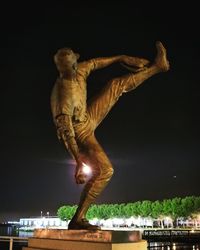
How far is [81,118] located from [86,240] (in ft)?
5.53

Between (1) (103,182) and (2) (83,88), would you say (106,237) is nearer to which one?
(1) (103,182)

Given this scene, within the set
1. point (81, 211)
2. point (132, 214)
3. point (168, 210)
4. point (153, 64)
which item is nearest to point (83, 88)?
point (153, 64)

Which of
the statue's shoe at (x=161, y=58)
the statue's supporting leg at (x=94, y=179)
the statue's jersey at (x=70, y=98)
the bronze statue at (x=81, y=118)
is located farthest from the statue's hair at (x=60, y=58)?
the statue's shoe at (x=161, y=58)

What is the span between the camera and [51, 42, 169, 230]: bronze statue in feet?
16.7

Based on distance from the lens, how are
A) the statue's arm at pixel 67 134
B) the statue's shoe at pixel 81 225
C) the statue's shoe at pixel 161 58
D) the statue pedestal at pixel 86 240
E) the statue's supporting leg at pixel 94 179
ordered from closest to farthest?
the statue pedestal at pixel 86 240 → the statue's shoe at pixel 81 225 → the statue's arm at pixel 67 134 → the statue's supporting leg at pixel 94 179 → the statue's shoe at pixel 161 58

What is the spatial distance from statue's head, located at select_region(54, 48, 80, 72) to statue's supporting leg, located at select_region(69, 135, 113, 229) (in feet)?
3.76

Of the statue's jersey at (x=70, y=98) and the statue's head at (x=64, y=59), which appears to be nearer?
the statue's jersey at (x=70, y=98)

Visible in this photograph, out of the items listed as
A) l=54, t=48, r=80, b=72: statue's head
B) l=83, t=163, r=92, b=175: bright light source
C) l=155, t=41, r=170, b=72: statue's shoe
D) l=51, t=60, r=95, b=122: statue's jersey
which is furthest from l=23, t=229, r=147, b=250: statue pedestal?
l=155, t=41, r=170, b=72: statue's shoe

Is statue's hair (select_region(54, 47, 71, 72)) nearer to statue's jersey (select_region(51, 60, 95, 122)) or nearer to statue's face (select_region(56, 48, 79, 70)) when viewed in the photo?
statue's face (select_region(56, 48, 79, 70))

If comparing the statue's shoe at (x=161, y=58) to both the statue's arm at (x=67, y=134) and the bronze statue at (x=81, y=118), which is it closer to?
the bronze statue at (x=81, y=118)

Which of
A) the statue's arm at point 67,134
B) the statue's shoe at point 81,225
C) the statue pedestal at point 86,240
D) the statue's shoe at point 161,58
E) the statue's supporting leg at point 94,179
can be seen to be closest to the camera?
the statue pedestal at point 86,240

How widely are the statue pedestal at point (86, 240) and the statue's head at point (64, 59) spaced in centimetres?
223

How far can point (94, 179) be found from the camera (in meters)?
5.20

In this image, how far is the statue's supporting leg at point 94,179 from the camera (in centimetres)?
516
